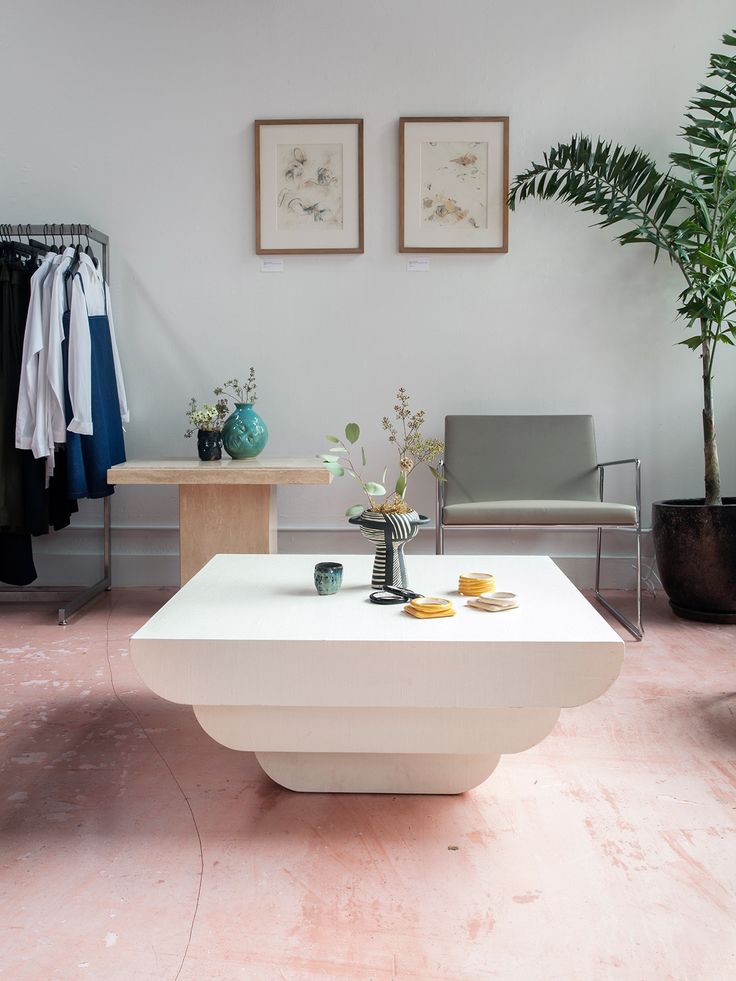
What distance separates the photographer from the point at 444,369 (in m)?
4.00

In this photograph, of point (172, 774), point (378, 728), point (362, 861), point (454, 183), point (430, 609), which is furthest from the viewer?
point (454, 183)

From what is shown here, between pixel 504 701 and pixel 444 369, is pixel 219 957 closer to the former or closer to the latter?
pixel 504 701

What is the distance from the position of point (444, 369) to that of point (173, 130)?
5.40 ft

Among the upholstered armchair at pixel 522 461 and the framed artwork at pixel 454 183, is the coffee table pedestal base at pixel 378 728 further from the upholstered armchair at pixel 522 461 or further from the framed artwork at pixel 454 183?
the framed artwork at pixel 454 183

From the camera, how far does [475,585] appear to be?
2043 millimetres

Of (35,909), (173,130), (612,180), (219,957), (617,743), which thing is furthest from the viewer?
(173,130)

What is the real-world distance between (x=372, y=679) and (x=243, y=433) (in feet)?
6.99

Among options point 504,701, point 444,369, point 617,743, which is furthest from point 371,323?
point 504,701

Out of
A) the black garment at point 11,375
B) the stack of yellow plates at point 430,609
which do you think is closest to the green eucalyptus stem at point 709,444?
the stack of yellow plates at point 430,609

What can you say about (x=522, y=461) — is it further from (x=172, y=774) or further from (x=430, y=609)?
(x=172, y=774)

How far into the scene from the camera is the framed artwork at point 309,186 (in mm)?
3883

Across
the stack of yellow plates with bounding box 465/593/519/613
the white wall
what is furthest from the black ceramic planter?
the stack of yellow plates with bounding box 465/593/519/613

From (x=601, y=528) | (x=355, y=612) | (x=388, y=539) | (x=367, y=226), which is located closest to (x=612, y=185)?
(x=367, y=226)

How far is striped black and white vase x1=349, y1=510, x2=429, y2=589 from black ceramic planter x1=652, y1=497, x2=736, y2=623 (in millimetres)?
1732
